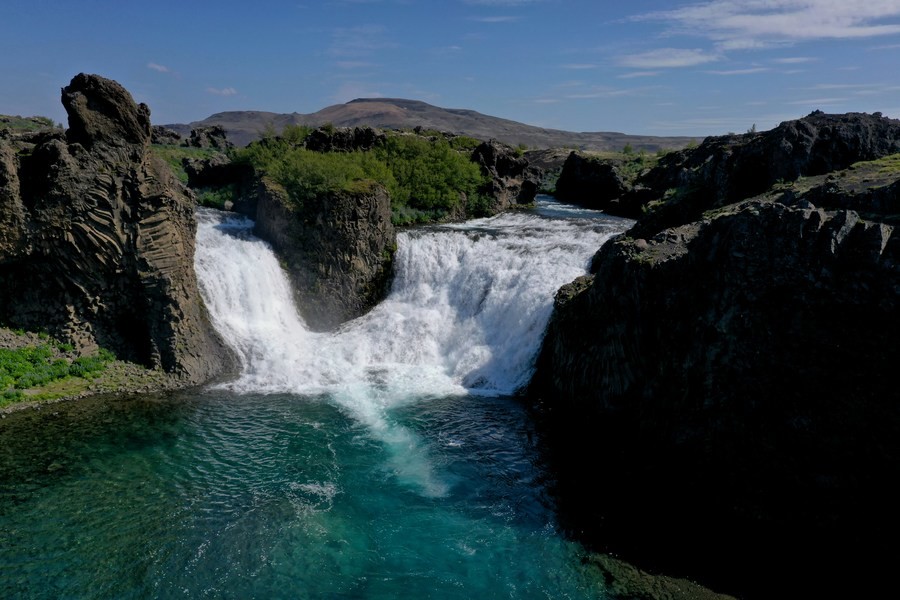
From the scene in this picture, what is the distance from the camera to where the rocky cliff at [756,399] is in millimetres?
15508

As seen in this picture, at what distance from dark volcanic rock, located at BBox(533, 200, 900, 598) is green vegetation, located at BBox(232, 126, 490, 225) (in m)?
20.6

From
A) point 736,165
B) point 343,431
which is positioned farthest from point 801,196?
point 343,431

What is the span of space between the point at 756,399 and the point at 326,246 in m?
23.1

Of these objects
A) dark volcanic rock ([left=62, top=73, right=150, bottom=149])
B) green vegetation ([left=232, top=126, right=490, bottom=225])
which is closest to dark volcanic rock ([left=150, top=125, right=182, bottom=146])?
green vegetation ([left=232, top=126, right=490, bottom=225])

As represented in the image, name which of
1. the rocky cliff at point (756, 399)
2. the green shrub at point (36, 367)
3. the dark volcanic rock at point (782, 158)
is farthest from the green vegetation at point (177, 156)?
the rocky cliff at point (756, 399)

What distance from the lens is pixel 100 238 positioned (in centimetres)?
2484

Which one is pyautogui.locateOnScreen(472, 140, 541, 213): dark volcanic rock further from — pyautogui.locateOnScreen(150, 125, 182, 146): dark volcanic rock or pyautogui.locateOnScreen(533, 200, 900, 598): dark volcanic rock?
pyautogui.locateOnScreen(150, 125, 182, 146): dark volcanic rock

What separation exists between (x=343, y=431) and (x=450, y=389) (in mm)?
6226

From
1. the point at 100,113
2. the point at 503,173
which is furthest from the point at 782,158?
the point at 503,173

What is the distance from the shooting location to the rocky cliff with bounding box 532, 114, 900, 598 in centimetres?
1551

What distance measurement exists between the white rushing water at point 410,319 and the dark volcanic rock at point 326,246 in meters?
1.02

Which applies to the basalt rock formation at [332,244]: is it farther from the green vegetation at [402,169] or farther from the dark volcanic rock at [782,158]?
the dark volcanic rock at [782,158]

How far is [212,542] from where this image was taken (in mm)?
16328

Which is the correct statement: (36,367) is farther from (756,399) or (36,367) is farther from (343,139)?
(343,139)
